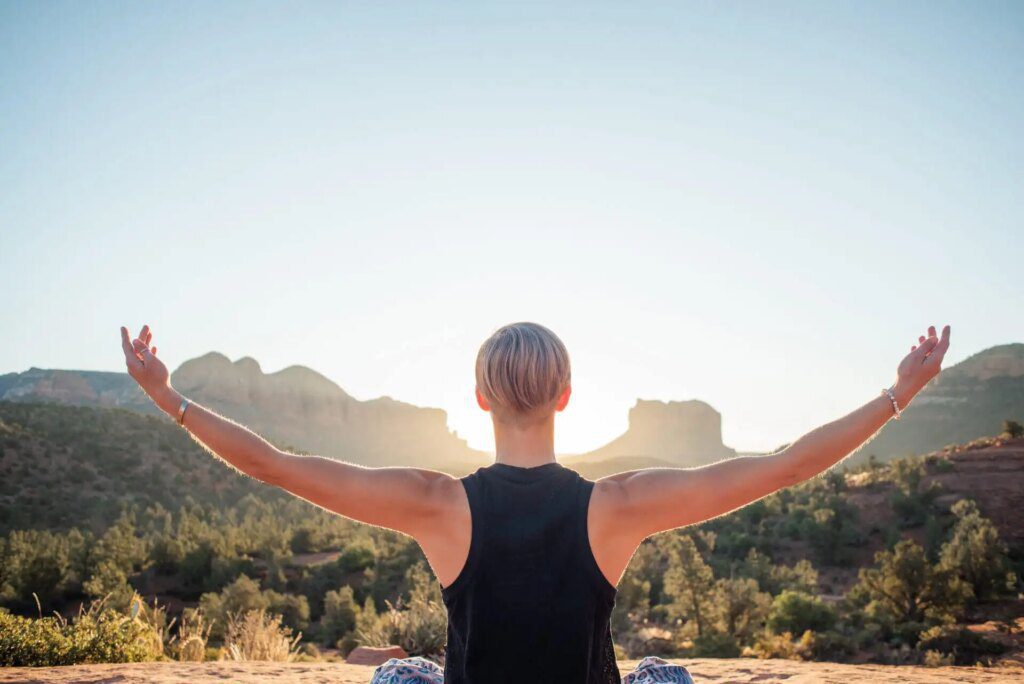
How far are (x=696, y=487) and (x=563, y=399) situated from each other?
50 centimetres

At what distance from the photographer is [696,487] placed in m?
2.05

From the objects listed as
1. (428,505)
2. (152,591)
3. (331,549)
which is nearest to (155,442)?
(331,549)

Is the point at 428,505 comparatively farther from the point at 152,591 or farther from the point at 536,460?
the point at 152,591

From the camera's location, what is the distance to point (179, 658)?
8.09m

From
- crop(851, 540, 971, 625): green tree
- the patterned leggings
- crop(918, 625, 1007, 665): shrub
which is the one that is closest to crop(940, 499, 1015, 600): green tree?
crop(851, 540, 971, 625): green tree

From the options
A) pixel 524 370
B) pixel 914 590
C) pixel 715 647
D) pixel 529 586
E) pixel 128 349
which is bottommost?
pixel 715 647

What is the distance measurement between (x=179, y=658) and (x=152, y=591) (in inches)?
684

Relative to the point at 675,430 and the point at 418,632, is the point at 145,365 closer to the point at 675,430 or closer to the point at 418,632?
the point at 418,632

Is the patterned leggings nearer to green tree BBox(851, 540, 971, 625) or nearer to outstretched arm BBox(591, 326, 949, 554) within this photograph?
outstretched arm BBox(591, 326, 949, 554)

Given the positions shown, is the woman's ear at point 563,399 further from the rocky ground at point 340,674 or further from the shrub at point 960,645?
the shrub at point 960,645

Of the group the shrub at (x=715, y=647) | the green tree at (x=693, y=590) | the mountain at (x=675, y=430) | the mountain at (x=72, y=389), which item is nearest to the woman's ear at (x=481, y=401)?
the shrub at (x=715, y=647)

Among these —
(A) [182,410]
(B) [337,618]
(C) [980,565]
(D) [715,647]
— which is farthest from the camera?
(C) [980,565]

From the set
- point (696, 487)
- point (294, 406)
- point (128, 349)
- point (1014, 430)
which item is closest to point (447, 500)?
point (696, 487)

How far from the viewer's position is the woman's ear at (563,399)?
2.19m
